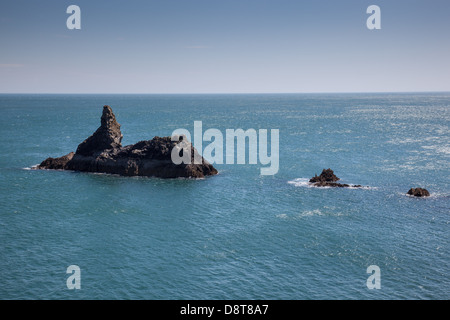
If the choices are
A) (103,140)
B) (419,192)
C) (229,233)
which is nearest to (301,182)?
(419,192)

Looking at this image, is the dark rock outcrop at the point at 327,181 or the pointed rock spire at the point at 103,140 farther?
the pointed rock spire at the point at 103,140

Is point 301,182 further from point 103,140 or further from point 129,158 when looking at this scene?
point 103,140

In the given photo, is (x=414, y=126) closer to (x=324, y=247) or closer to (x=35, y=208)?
(x=324, y=247)

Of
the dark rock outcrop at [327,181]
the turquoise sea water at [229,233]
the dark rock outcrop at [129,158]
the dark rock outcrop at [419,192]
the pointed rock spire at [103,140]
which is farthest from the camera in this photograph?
the pointed rock spire at [103,140]

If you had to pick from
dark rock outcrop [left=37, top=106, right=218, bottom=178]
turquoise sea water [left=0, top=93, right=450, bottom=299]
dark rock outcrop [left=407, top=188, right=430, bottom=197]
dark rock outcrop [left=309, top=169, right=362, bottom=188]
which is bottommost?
turquoise sea water [left=0, top=93, right=450, bottom=299]

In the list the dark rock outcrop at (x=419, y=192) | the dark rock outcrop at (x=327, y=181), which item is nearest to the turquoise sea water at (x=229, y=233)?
the dark rock outcrop at (x=419, y=192)

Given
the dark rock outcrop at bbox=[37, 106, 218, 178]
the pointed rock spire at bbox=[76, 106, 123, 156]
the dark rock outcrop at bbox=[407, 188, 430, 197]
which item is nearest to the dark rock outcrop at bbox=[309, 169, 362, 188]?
the dark rock outcrop at bbox=[407, 188, 430, 197]

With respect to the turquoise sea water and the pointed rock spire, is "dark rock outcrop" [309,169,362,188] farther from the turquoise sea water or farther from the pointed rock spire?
the pointed rock spire

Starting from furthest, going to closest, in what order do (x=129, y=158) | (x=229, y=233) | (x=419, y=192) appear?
(x=129, y=158) < (x=419, y=192) < (x=229, y=233)

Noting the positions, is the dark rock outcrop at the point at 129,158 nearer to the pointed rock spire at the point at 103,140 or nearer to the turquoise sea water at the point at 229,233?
the pointed rock spire at the point at 103,140
